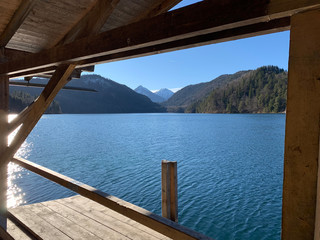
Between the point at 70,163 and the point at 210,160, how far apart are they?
1192 cm

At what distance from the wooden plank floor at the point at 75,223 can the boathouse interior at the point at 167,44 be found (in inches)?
16.7

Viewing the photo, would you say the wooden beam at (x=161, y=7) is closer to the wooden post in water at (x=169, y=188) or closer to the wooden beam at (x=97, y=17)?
the wooden beam at (x=97, y=17)

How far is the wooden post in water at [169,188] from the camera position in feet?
14.1

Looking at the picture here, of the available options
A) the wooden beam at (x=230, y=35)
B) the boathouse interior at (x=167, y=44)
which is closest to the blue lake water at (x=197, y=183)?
the boathouse interior at (x=167, y=44)

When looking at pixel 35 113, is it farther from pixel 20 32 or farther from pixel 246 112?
pixel 246 112

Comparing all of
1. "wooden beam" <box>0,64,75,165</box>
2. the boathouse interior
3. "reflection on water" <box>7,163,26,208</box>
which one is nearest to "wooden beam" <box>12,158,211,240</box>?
the boathouse interior

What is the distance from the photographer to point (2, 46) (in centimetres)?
389

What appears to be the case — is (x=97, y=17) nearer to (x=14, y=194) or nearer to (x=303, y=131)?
(x=303, y=131)

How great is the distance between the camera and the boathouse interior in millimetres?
1239

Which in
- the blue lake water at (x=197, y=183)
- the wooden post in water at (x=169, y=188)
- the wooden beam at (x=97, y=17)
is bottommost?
the blue lake water at (x=197, y=183)

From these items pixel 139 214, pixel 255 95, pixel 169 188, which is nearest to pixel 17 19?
pixel 139 214

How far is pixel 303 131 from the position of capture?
1.25 m

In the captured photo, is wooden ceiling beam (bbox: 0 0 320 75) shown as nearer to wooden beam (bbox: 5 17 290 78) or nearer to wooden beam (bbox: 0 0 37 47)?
wooden beam (bbox: 5 17 290 78)

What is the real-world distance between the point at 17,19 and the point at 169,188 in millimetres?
3536
